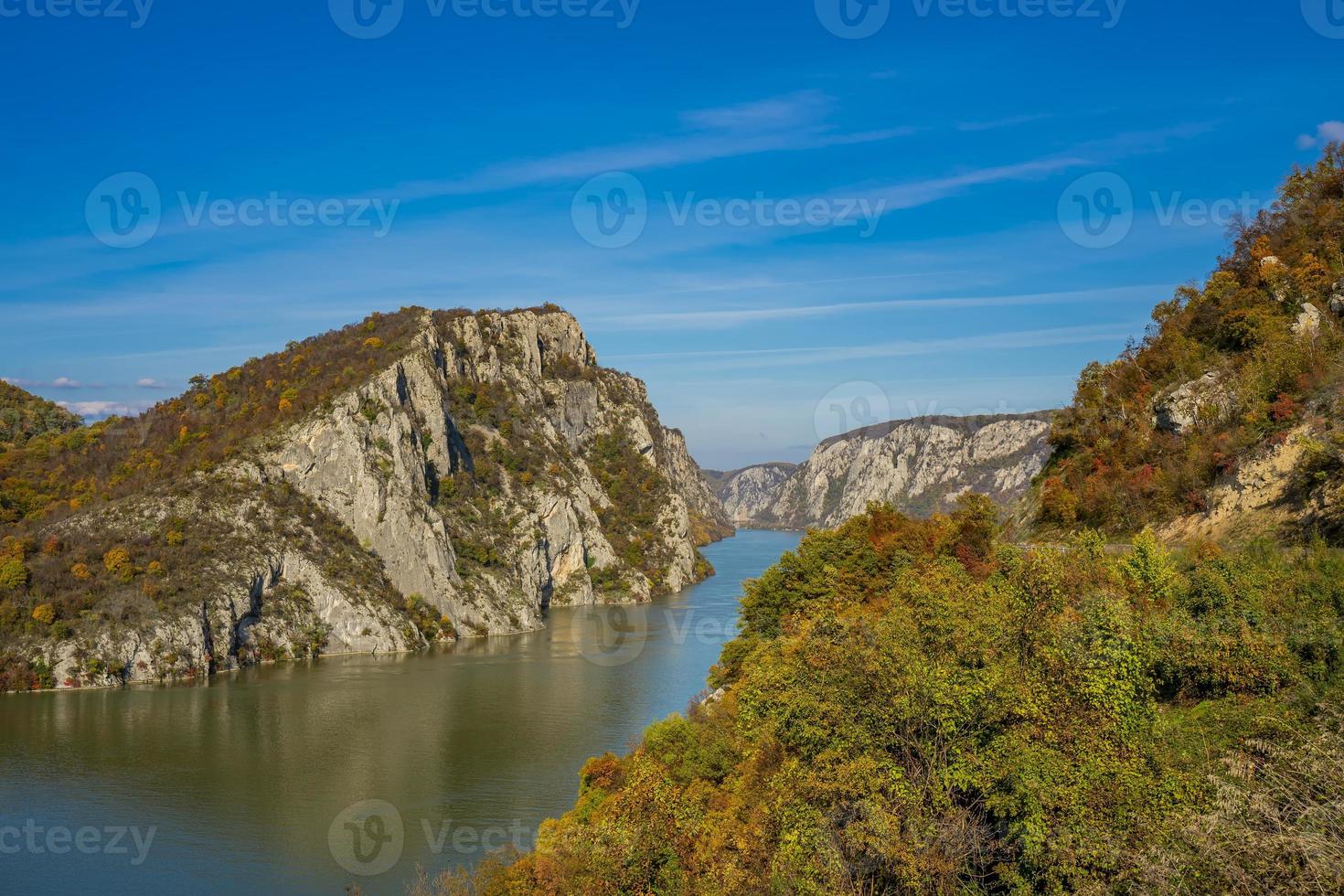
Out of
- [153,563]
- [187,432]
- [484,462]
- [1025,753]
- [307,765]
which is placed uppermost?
[187,432]

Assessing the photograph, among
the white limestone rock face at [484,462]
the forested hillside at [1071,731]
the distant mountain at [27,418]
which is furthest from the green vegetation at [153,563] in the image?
the forested hillside at [1071,731]

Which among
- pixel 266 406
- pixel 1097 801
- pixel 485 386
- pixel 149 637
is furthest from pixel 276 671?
pixel 1097 801

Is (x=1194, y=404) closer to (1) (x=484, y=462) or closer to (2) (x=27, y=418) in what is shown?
(1) (x=484, y=462)

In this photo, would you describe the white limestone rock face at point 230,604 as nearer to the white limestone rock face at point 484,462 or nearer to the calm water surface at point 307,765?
the calm water surface at point 307,765

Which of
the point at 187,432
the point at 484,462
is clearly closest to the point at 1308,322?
the point at 484,462

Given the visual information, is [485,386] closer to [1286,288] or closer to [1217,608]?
[1286,288]

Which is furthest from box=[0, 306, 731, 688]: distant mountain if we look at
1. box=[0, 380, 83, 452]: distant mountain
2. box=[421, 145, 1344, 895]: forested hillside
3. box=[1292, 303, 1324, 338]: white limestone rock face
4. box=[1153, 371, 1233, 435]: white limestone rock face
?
box=[1292, 303, 1324, 338]: white limestone rock face
